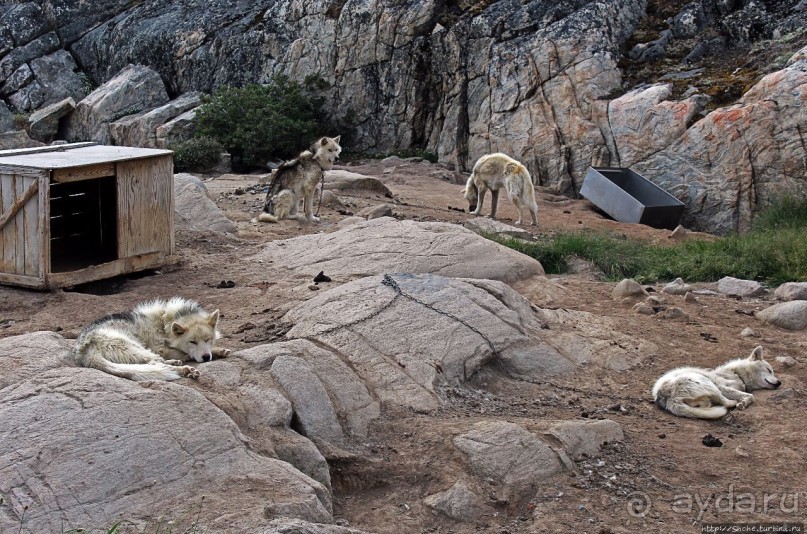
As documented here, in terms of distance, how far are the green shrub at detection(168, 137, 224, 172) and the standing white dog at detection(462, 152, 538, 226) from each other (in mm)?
6505

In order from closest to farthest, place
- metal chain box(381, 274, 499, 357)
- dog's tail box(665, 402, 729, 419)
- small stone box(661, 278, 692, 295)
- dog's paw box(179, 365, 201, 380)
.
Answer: dog's paw box(179, 365, 201, 380) < dog's tail box(665, 402, 729, 419) < metal chain box(381, 274, 499, 357) < small stone box(661, 278, 692, 295)

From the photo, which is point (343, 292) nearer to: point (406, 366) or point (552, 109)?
point (406, 366)

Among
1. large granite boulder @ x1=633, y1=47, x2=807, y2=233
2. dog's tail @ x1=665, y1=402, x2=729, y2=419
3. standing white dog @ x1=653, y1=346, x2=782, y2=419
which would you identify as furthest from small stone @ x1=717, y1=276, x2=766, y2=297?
large granite boulder @ x1=633, y1=47, x2=807, y2=233

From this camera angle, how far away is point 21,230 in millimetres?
9711

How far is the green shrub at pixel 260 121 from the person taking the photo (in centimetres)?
2084

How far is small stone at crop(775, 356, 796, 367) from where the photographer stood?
329 inches

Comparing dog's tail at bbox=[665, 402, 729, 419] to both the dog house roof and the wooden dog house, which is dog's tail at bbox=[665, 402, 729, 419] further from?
the dog house roof

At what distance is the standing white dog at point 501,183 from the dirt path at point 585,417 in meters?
3.94

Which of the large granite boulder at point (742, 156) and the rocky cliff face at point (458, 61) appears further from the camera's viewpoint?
the rocky cliff face at point (458, 61)

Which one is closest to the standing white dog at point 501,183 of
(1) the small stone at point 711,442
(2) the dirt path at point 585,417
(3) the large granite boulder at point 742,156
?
(3) the large granite boulder at point 742,156

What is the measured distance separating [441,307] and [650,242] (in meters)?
7.17

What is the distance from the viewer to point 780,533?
540cm

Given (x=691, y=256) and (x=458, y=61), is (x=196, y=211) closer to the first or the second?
(x=691, y=256)

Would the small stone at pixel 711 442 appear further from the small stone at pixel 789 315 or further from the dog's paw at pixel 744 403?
the small stone at pixel 789 315
